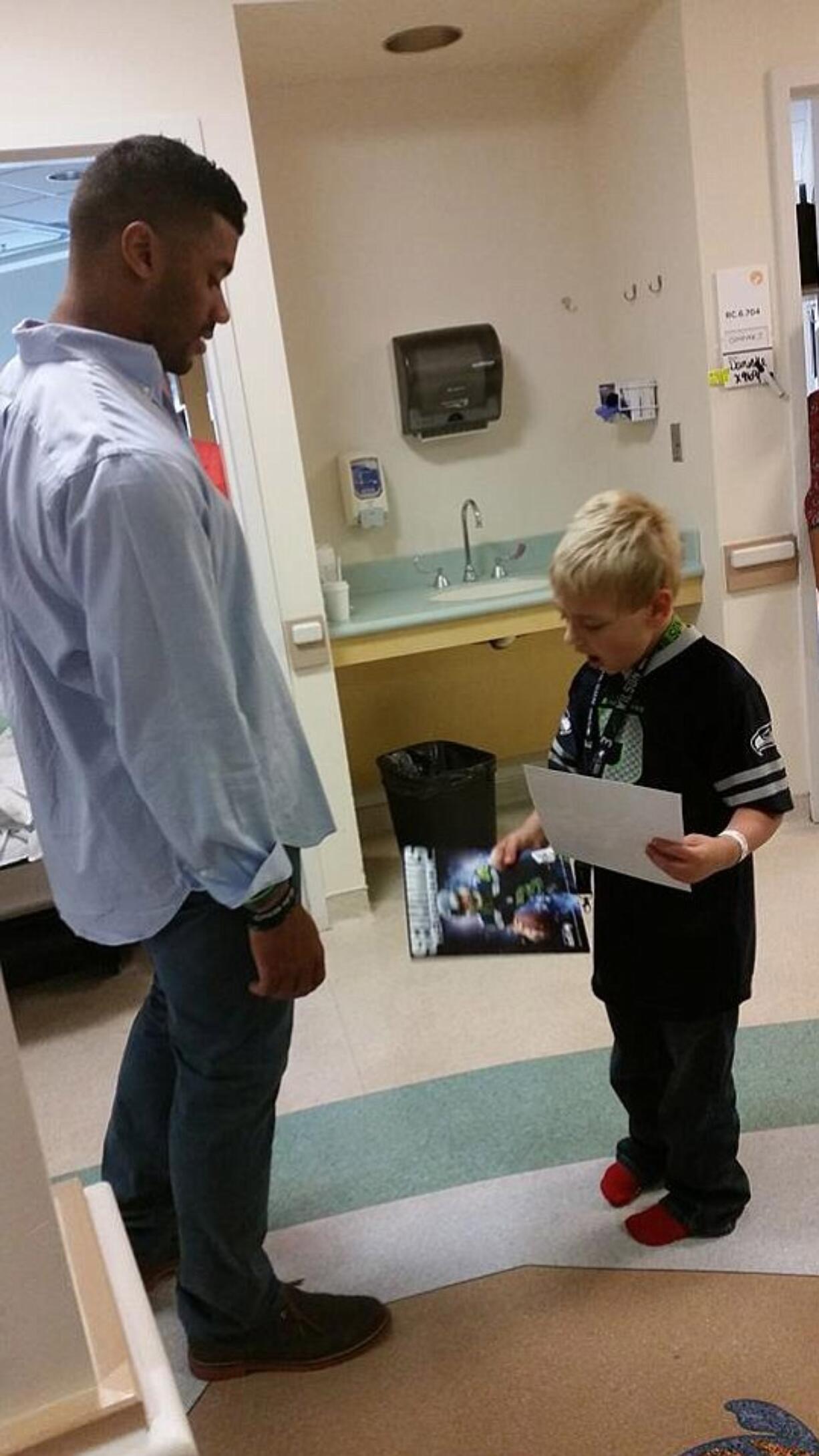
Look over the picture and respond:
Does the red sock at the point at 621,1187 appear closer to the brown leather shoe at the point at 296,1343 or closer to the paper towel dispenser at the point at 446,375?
the brown leather shoe at the point at 296,1343

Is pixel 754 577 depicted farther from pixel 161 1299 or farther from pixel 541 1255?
pixel 161 1299

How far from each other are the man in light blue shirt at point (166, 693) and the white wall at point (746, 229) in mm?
2111

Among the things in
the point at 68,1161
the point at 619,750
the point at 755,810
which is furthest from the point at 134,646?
the point at 68,1161

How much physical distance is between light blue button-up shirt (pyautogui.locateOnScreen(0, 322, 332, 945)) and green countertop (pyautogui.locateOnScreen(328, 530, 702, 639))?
1748mm

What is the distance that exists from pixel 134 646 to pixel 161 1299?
119 centimetres

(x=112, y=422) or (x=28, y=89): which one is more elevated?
(x=28, y=89)

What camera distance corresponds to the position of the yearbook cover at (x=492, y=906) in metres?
1.75

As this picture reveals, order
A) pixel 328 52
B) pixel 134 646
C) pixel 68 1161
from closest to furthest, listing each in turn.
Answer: pixel 134 646, pixel 68 1161, pixel 328 52

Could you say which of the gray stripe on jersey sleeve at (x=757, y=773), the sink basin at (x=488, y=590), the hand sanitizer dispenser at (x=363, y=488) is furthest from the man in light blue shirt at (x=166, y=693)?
the hand sanitizer dispenser at (x=363, y=488)

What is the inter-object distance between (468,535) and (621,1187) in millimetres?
2397

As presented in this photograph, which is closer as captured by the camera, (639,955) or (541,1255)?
(639,955)

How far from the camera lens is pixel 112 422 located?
3.86ft

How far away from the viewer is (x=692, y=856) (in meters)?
1.43

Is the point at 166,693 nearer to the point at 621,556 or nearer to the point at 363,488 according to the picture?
the point at 621,556
